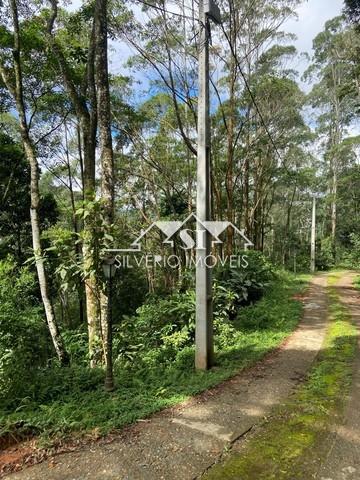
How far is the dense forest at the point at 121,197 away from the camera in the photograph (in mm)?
4465

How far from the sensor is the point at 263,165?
18828 millimetres

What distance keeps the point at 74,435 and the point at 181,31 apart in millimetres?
10136

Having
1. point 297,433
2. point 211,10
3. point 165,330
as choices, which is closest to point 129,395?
point 297,433

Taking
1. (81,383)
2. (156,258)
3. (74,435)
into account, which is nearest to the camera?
(74,435)

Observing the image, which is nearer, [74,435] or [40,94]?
[74,435]

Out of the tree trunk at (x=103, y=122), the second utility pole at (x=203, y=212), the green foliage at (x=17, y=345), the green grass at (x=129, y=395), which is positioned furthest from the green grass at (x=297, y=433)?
the tree trunk at (x=103, y=122)

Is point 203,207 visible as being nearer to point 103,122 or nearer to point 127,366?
point 103,122

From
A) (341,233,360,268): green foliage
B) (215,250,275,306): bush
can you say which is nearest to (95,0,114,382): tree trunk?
(215,250,275,306): bush

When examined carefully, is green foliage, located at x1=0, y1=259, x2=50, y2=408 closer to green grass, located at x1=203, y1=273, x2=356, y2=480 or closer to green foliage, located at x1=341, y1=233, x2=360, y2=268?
green grass, located at x1=203, y1=273, x2=356, y2=480

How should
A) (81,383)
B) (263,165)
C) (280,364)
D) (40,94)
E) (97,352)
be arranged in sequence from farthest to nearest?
(263,165), (40,94), (97,352), (280,364), (81,383)

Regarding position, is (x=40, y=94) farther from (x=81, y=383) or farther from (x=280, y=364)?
(x=280, y=364)

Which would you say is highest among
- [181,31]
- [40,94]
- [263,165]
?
[181,31]

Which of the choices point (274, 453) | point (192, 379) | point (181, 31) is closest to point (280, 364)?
point (192, 379)
